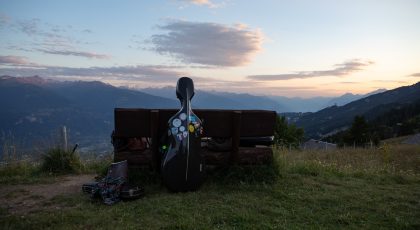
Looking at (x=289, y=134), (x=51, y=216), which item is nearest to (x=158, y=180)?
(x=51, y=216)

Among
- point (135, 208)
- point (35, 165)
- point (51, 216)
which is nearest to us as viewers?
point (51, 216)

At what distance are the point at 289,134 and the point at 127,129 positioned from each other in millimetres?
51453

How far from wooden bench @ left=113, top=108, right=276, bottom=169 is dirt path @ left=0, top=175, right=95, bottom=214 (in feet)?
3.72

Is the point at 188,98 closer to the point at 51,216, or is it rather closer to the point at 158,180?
the point at 158,180

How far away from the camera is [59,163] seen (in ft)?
28.7

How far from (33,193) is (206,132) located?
3.18 metres

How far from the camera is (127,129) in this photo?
6.98 m

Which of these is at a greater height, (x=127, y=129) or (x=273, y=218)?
(x=127, y=129)

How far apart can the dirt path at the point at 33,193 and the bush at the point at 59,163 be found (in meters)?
0.79

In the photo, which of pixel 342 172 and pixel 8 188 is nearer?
pixel 8 188

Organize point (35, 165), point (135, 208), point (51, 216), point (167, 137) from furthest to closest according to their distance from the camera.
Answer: point (35, 165), point (167, 137), point (135, 208), point (51, 216)

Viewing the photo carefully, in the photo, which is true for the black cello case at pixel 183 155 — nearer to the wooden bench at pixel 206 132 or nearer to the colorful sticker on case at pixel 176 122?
the colorful sticker on case at pixel 176 122

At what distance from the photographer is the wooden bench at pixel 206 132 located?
22.7ft

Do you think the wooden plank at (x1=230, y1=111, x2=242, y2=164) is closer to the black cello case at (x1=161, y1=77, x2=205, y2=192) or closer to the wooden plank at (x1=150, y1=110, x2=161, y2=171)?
the black cello case at (x1=161, y1=77, x2=205, y2=192)
